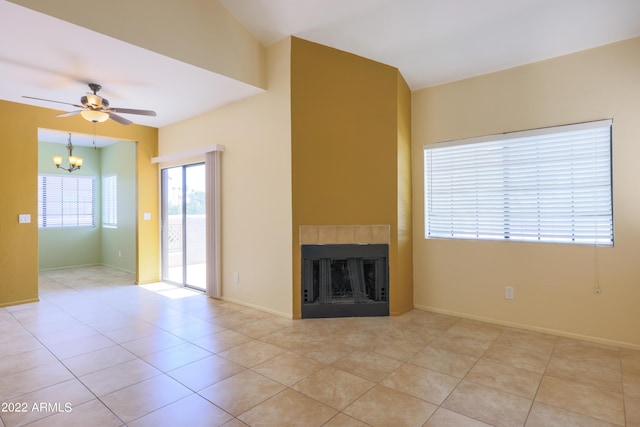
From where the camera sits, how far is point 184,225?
17.7 feet

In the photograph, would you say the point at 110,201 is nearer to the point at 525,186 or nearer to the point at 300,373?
the point at 300,373

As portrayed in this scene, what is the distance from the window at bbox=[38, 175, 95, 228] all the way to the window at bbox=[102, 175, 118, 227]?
299 mm

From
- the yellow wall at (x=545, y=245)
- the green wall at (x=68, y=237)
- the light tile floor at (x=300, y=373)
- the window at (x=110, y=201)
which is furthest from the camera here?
the window at (x=110, y=201)

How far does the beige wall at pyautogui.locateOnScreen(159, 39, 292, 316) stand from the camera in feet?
12.6

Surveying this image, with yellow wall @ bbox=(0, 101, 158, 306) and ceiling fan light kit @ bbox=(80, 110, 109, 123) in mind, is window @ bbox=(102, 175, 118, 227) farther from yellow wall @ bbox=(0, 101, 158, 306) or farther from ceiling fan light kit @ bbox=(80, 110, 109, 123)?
ceiling fan light kit @ bbox=(80, 110, 109, 123)

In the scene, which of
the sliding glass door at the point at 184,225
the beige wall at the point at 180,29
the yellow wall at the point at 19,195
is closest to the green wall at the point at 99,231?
the sliding glass door at the point at 184,225

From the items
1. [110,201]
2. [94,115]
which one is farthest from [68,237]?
[94,115]

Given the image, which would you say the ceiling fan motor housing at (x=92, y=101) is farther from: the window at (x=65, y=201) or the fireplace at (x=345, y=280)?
the window at (x=65, y=201)

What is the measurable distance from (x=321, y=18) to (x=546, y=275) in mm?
3473

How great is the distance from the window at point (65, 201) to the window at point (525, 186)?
24.3 feet

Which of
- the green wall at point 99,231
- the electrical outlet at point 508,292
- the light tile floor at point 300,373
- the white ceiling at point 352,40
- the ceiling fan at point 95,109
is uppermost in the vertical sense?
the white ceiling at point 352,40

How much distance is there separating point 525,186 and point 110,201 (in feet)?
25.5

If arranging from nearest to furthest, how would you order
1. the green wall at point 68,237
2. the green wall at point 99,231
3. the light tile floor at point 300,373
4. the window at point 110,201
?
the light tile floor at point 300,373 → the green wall at point 99,231 → the green wall at point 68,237 → the window at point 110,201

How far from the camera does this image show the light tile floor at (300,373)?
Answer: 6.64ft
